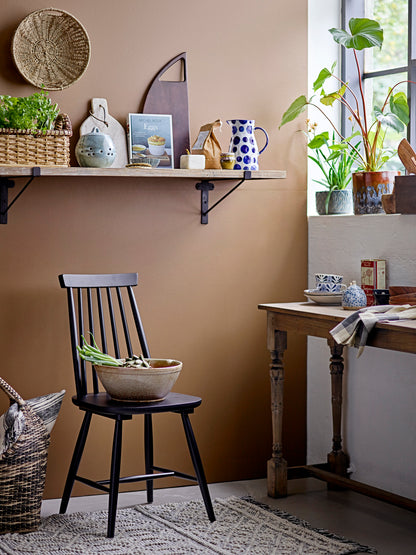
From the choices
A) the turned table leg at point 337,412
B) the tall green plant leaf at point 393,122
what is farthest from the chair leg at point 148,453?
the tall green plant leaf at point 393,122

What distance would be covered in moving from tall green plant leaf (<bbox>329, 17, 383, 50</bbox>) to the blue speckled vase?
1066mm

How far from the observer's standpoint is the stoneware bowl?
3.05 m

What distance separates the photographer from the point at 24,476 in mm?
3031

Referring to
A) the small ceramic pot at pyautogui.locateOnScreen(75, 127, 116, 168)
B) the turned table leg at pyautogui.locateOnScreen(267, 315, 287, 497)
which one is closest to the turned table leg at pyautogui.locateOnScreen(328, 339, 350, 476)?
the turned table leg at pyautogui.locateOnScreen(267, 315, 287, 497)

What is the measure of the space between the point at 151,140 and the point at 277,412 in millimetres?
1309

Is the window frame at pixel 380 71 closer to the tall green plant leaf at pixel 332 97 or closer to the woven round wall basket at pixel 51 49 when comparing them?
the tall green plant leaf at pixel 332 97

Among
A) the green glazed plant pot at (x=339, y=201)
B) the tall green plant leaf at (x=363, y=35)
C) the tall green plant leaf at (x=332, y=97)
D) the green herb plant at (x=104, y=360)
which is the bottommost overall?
the green herb plant at (x=104, y=360)

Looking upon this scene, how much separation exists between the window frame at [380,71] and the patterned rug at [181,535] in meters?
1.74

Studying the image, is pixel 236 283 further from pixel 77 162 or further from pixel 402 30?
pixel 402 30

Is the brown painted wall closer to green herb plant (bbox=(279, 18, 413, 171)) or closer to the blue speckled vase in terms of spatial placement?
green herb plant (bbox=(279, 18, 413, 171))

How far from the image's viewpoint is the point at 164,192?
3.68 m

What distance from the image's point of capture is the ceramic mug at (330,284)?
136 inches

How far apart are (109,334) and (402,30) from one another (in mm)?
2060

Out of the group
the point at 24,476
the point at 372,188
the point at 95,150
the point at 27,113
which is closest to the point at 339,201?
the point at 372,188
